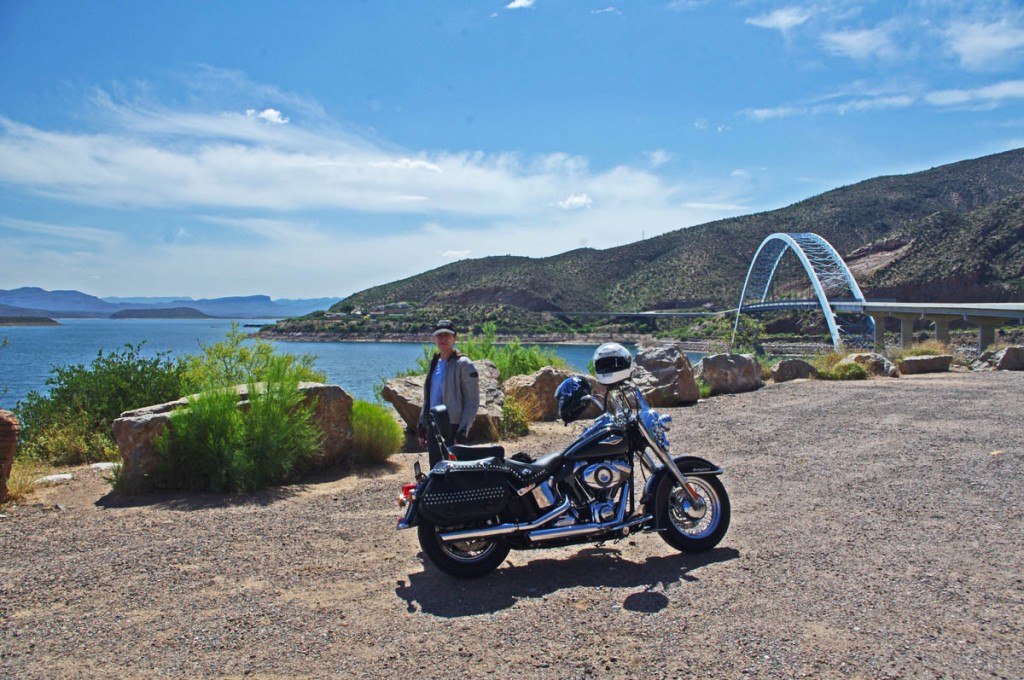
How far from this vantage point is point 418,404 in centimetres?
1031

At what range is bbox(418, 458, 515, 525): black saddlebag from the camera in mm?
4785

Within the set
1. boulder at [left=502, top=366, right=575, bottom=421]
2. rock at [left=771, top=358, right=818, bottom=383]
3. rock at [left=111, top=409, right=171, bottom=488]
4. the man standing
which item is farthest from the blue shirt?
rock at [left=771, top=358, right=818, bottom=383]

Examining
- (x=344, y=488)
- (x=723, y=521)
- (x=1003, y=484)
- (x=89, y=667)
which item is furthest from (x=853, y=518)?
(x=89, y=667)

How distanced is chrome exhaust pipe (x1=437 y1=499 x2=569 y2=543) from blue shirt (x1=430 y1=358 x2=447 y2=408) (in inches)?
66.9

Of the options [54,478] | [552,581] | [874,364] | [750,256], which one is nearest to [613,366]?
[552,581]

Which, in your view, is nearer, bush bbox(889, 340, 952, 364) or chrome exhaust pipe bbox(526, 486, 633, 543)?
chrome exhaust pipe bbox(526, 486, 633, 543)

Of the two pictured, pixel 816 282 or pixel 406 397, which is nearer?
pixel 406 397

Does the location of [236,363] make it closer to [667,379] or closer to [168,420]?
[168,420]

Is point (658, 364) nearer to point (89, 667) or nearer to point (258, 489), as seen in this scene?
point (258, 489)

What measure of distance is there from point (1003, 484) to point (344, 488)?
6.23 m

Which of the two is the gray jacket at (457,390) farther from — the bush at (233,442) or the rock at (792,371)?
the rock at (792,371)

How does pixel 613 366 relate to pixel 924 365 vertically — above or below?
above

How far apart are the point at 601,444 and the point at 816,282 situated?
202ft

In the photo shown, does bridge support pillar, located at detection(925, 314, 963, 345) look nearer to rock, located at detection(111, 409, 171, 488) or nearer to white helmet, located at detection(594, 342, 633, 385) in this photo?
white helmet, located at detection(594, 342, 633, 385)
